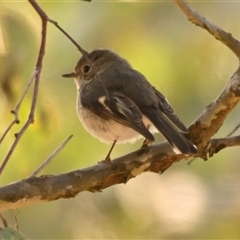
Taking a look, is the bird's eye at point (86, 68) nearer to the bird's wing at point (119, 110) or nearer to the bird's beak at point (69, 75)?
the bird's beak at point (69, 75)

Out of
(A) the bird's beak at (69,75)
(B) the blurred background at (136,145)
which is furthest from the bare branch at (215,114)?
(A) the bird's beak at (69,75)

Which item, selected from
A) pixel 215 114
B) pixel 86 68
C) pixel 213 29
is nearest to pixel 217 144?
pixel 215 114

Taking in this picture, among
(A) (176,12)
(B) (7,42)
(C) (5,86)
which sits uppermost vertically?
(A) (176,12)

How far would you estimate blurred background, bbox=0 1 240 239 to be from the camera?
102 inches

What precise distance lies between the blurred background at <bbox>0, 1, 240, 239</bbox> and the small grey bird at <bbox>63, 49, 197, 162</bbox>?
15 cm

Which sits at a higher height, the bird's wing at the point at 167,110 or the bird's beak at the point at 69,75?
the bird's beak at the point at 69,75

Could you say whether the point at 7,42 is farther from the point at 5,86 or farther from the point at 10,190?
the point at 10,190

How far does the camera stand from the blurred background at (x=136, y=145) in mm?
2582

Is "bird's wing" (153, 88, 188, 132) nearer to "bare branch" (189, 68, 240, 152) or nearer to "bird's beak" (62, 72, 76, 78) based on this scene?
"bare branch" (189, 68, 240, 152)

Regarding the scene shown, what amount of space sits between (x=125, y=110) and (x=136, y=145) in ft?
2.24

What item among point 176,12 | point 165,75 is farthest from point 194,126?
point 176,12

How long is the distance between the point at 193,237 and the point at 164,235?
0.46 ft

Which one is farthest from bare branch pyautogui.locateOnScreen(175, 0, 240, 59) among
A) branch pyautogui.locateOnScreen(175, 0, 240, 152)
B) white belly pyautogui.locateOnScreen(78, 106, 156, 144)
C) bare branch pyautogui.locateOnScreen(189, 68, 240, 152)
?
white belly pyautogui.locateOnScreen(78, 106, 156, 144)

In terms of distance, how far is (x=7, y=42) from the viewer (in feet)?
6.85
